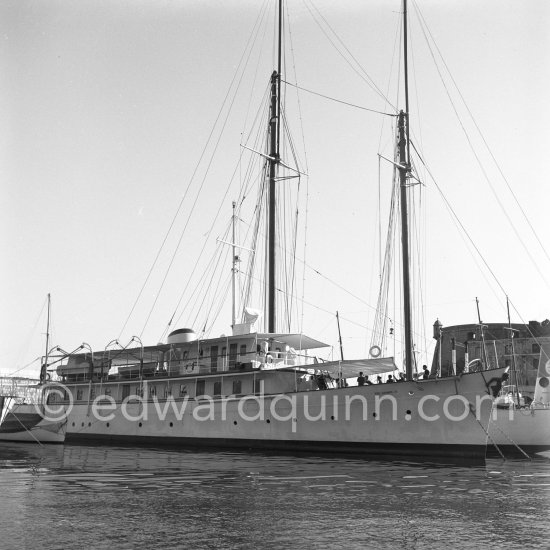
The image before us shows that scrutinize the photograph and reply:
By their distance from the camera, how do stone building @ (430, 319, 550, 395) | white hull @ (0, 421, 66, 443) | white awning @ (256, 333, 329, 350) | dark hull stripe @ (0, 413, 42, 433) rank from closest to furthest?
white awning @ (256, 333, 329, 350) < white hull @ (0, 421, 66, 443) < dark hull stripe @ (0, 413, 42, 433) < stone building @ (430, 319, 550, 395)

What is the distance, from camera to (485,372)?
28.9m

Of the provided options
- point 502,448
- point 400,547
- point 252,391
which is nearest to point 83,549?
point 400,547

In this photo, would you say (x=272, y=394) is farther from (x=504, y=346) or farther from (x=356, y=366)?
(x=504, y=346)

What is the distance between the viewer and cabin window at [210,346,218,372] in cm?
3762

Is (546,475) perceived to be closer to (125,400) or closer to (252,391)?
(252,391)

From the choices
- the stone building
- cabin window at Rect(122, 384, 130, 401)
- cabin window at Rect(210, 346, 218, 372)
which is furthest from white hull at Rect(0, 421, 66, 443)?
the stone building

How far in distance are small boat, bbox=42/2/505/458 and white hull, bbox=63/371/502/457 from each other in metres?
0.05

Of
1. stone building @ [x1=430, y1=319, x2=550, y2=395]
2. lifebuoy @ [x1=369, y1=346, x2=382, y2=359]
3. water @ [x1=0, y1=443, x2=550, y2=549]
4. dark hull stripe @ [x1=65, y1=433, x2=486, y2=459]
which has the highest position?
stone building @ [x1=430, y1=319, x2=550, y2=395]

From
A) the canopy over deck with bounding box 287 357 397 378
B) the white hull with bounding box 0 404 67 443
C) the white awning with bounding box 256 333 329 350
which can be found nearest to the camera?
the canopy over deck with bounding box 287 357 397 378

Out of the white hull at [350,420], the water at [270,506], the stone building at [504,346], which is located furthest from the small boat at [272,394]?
the stone building at [504,346]

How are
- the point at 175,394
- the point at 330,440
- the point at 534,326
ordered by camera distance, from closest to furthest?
1. the point at 330,440
2. the point at 175,394
3. the point at 534,326

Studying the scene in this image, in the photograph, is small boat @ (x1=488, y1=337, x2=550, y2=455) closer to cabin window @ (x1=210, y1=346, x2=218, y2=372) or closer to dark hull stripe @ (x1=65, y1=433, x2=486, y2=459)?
dark hull stripe @ (x1=65, y1=433, x2=486, y2=459)

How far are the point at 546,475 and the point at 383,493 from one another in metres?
9.54

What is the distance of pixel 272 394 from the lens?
33.6 meters
